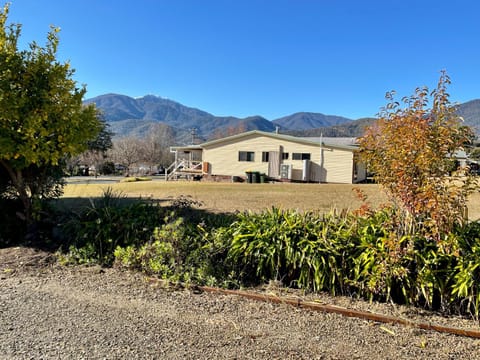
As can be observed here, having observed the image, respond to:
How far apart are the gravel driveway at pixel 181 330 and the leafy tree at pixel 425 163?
0.96m

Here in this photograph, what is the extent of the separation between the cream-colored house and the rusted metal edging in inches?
683

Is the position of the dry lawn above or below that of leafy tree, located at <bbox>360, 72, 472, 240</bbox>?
below

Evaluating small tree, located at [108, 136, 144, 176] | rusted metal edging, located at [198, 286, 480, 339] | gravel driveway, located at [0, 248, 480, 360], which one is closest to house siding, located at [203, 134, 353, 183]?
rusted metal edging, located at [198, 286, 480, 339]

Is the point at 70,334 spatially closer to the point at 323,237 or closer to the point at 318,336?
the point at 318,336

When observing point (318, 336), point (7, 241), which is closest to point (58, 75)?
point (7, 241)

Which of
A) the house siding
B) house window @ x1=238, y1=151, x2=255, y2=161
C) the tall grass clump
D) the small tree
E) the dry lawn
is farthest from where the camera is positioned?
the small tree

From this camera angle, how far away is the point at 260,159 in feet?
73.2

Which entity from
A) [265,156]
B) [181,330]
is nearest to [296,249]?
[181,330]

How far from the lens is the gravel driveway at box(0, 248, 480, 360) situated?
2.39m

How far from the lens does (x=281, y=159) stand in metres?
21.8

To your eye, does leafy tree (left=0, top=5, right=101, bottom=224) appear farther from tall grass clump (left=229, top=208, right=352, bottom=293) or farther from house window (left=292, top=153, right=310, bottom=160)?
house window (left=292, top=153, right=310, bottom=160)

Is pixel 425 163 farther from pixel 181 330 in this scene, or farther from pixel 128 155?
pixel 128 155

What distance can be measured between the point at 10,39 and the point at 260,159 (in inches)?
716

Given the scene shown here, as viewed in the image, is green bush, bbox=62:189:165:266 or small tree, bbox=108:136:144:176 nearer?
green bush, bbox=62:189:165:266
